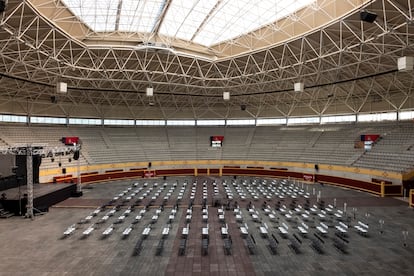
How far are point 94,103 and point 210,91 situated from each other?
810 inches

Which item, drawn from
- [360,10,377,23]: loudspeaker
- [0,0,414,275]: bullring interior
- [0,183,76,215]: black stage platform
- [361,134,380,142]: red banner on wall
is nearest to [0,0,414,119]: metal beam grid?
[0,0,414,275]: bullring interior

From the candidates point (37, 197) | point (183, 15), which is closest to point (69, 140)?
point (37, 197)

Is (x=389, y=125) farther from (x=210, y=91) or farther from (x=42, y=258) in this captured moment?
(x=42, y=258)

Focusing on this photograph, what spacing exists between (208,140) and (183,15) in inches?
1025

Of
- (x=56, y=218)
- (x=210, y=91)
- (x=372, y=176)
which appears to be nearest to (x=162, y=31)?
(x=210, y=91)

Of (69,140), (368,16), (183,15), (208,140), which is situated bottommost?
(208,140)

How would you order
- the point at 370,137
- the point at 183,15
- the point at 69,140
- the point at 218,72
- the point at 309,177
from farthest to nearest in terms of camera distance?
the point at 69,140, the point at 309,177, the point at 370,137, the point at 218,72, the point at 183,15

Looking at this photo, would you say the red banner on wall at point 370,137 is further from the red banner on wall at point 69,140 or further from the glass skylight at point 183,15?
the red banner on wall at point 69,140

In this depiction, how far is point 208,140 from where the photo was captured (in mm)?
46531

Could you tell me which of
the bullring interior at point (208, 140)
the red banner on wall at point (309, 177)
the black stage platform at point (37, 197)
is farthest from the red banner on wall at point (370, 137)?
the black stage platform at point (37, 197)

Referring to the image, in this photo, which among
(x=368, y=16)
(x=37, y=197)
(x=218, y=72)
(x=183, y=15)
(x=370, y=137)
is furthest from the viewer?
(x=370, y=137)

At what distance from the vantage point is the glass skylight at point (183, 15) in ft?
71.4

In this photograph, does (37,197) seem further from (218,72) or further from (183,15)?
(218,72)

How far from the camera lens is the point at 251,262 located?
481 inches
